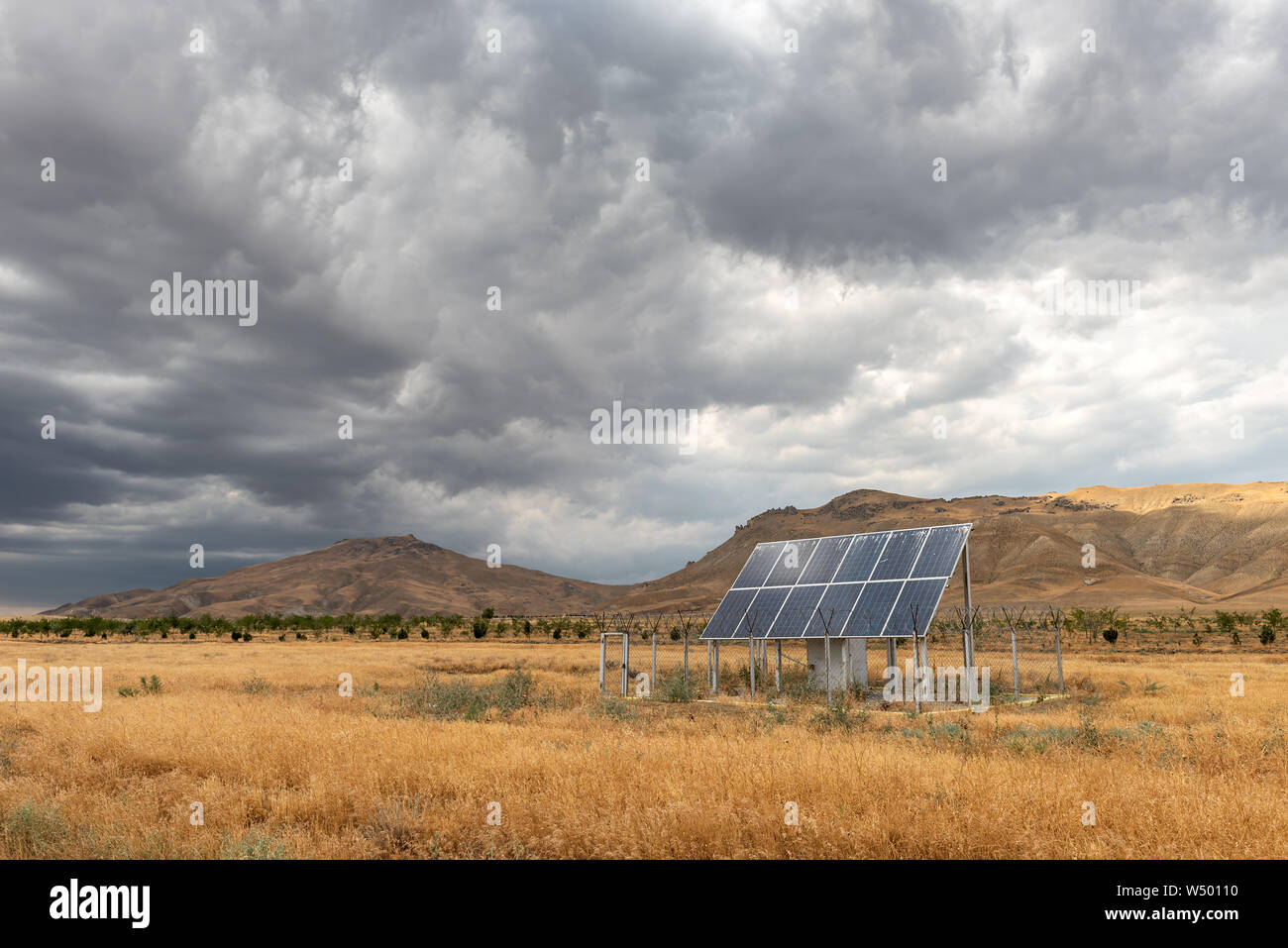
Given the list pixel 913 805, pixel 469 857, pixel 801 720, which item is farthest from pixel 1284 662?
pixel 469 857

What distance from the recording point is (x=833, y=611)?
28.5m

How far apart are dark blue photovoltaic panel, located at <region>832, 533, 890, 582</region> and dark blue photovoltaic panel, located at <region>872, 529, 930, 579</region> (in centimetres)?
40

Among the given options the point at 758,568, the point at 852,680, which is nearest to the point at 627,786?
the point at 852,680

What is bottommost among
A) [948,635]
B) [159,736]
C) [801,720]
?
[948,635]

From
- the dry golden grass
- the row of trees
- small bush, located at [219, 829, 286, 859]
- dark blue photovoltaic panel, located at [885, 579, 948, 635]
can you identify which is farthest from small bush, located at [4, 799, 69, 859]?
the row of trees

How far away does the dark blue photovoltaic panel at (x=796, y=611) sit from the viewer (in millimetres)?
28828

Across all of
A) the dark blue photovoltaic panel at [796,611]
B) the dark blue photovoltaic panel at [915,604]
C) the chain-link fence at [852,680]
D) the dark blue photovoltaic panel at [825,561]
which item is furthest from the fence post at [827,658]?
the dark blue photovoltaic panel at [825,561]

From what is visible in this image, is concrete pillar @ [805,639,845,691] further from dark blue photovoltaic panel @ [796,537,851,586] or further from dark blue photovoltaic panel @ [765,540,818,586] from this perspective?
dark blue photovoltaic panel @ [765,540,818,586]

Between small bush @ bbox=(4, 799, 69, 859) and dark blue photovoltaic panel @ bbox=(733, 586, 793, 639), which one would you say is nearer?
small bush @ bbox=(4, 799, 69, 859)

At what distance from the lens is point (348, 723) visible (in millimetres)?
16281

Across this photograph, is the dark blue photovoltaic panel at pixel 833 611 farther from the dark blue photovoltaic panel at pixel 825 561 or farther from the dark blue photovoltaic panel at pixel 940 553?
the dark blue photovoltaic panel at pixel 940 553

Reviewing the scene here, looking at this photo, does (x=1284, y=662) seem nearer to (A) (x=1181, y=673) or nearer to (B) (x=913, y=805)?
(A) (x=1181, y=673)

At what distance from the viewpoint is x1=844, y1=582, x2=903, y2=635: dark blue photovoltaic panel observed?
86.8 feet
